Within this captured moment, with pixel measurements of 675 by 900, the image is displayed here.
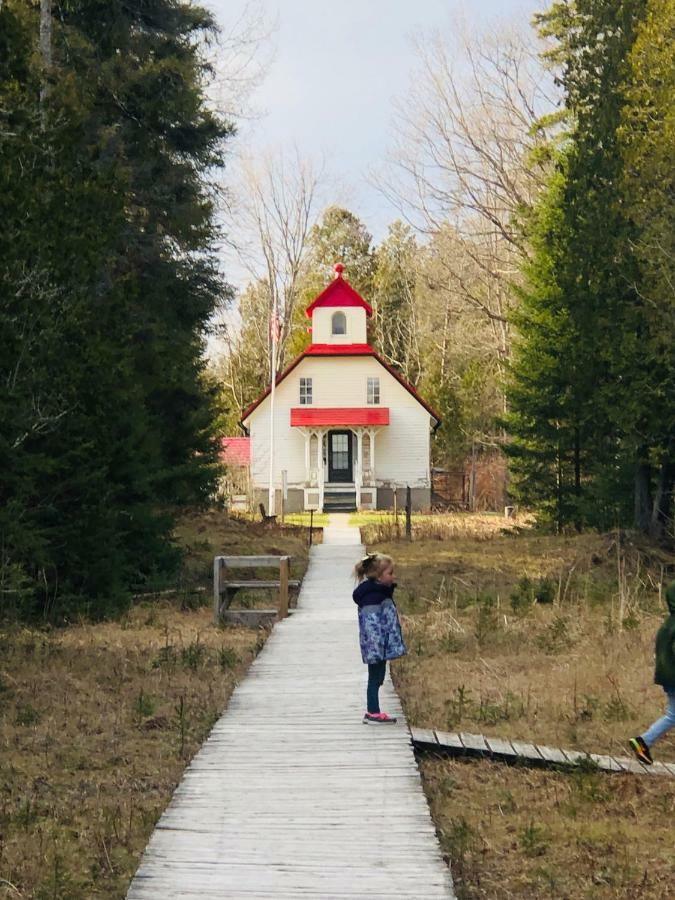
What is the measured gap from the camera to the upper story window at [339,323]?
45066 mm

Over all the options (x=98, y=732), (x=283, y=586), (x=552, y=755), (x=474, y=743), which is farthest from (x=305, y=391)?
(x=552, y=755)

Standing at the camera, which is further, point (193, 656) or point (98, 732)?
point (193, 656)

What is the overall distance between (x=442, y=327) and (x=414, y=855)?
183 feet

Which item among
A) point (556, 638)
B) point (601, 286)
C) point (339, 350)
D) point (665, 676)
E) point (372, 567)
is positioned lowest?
point (556, 638)

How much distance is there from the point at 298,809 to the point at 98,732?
3482mm

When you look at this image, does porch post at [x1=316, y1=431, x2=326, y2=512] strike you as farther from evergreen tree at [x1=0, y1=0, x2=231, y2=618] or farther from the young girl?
the young girl

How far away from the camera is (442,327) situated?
61.1m

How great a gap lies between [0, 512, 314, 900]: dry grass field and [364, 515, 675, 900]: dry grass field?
213 centimetres

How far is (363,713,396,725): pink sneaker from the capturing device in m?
9.57

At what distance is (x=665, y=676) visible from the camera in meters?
8.62

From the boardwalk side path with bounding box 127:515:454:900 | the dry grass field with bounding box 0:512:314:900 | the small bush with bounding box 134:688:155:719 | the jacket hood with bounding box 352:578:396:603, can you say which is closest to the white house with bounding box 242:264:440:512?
the dry grass field with bounding box 0:512:314:900

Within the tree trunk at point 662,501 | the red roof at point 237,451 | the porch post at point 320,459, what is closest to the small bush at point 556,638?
the tree trunk at point 662,501

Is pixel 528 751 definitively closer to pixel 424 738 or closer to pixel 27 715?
pixel 424 738

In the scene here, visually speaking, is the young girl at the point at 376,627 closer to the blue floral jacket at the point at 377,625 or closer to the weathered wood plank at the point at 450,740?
the blue floral jacket at the point at 377,625
